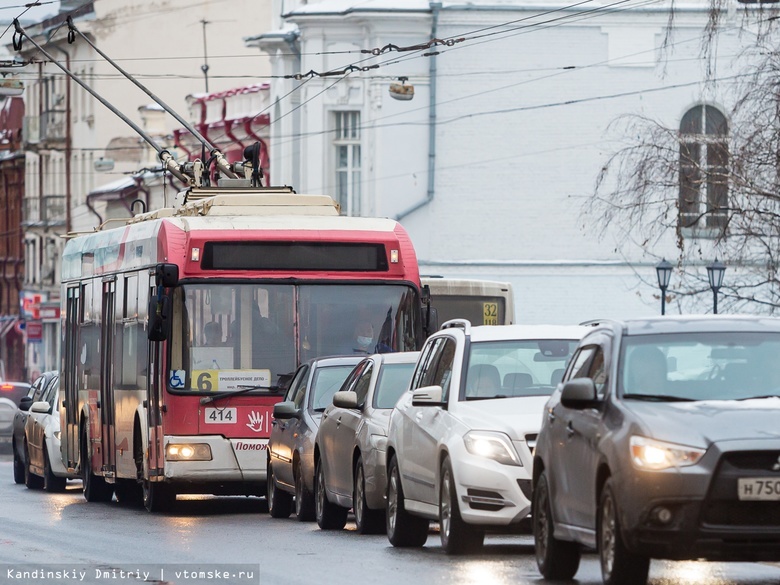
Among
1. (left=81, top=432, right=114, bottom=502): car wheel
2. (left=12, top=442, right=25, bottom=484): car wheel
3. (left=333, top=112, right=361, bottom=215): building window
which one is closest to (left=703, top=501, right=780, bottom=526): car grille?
(left=81, top=432, right=114, bottom=502): car wheel

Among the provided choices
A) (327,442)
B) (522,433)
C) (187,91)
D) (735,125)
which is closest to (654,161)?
(735,125)

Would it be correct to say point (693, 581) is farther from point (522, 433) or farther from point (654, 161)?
point (654, 161)

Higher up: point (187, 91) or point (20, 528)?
point (187, 91)

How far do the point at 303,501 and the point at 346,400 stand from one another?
263 centimetres

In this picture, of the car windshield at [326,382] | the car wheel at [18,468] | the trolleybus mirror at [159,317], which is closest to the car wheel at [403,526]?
the car windshield at [326,382]

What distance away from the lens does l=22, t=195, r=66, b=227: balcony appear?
86.0m

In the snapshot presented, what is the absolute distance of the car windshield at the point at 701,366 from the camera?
1169 centimetres

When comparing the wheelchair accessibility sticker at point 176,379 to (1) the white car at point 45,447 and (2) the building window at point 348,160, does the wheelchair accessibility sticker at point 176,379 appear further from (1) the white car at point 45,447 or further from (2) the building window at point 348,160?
(2) the building window at point 348,160

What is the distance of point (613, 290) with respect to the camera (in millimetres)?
49906

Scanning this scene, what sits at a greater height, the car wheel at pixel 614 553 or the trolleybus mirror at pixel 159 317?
the trolleybus mirror at pixel 159 317

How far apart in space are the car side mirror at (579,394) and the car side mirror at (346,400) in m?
5.49

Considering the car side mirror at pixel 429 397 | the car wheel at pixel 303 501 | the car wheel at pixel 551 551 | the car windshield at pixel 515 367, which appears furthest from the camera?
the car wheel at pixel 303 501

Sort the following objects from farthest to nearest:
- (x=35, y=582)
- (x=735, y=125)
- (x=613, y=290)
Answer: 1. (x=613, y=290)
2. (x=735, y=125)
3. (x=35, y=582)

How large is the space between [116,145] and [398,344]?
203ft
